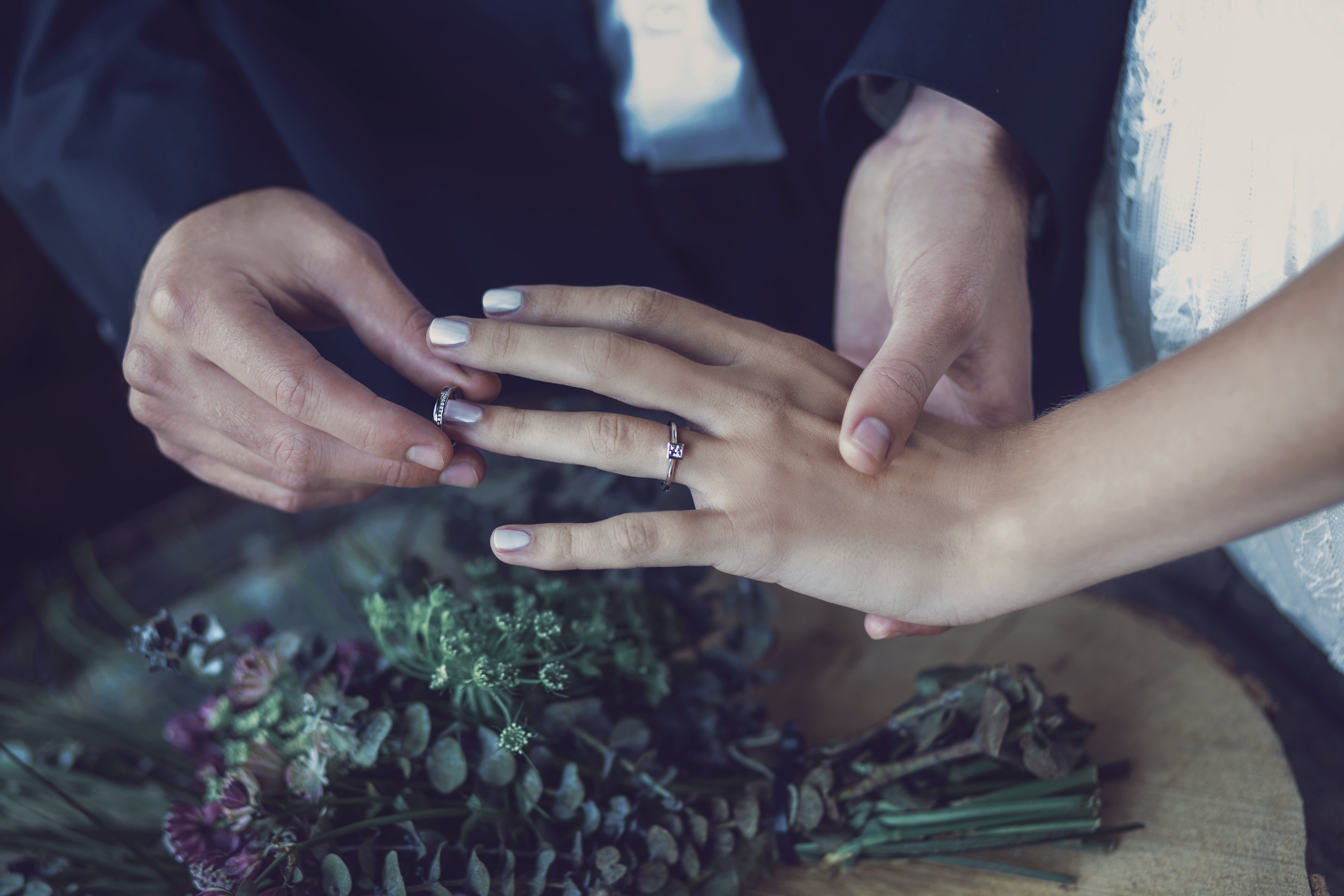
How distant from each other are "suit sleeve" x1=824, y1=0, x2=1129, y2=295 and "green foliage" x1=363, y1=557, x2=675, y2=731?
2.23 feet

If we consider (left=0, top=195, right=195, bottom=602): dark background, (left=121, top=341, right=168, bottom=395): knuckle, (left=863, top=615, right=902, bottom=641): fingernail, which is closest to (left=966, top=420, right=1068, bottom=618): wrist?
(left=863, top=615, right=902, bottom=641): fingernail

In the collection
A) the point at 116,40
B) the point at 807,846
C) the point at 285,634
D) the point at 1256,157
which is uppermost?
the point at 116,40

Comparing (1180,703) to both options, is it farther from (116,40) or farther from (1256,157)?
(116,40)

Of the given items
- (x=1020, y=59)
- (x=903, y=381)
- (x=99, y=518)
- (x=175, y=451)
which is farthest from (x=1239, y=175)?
(x=99, y=518)

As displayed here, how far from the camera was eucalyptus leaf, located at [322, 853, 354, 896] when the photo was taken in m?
0.65

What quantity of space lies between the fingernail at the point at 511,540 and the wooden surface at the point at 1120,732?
0.44 metres

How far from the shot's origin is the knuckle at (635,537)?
694 mm

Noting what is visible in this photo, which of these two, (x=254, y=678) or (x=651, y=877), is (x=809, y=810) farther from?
(x=254, y=678)

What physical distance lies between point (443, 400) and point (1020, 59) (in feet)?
2.44

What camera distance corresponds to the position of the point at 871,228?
1034mm

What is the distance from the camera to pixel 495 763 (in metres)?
0.72

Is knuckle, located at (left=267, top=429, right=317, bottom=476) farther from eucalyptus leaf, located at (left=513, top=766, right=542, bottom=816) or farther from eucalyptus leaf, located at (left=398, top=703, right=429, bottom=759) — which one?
eucalyptus leaf, located at (left=513, top=766, right=542, bottom=816)

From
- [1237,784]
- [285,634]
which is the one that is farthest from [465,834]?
[1237,784]

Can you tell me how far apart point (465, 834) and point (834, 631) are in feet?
1.77
